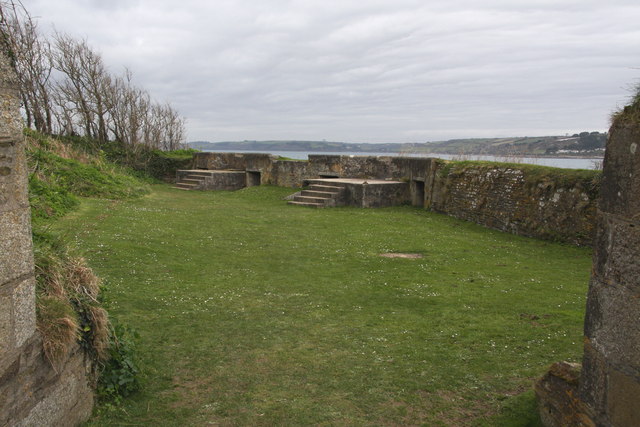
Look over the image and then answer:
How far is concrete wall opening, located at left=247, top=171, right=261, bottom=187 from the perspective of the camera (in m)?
24.1

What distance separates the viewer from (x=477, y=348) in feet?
17.9

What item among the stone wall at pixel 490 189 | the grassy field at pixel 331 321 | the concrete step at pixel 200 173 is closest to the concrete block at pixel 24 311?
the grassy field at pixel 331 321

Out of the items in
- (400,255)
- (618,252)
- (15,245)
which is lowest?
(400,255)

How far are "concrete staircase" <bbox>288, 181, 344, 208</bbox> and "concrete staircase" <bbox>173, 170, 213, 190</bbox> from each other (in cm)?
661

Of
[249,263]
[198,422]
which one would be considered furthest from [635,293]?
[249,263]

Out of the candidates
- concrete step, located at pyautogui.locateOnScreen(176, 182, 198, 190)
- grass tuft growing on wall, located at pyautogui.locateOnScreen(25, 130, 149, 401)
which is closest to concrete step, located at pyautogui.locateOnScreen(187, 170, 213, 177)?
concrete step, located at pyautogui.locateOnScreen(176, 182, 198, 190)

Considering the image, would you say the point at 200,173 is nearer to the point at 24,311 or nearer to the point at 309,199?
the point at 309,199

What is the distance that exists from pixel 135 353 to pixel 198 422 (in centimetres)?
107

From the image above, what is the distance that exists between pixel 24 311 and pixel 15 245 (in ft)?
1.44

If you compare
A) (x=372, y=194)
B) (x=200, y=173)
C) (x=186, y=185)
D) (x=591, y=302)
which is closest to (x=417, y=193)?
(x=372, y=194)

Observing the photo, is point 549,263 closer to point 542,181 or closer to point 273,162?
point 542,181

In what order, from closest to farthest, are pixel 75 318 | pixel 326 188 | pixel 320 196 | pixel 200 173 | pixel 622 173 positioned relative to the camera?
pixel 622 173 < pixel 75 318 < pixel 320 196 < pixel 326 188 < pixel 200 173

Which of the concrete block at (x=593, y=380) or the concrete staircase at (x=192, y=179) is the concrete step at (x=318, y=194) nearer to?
the concrete staircase at (x=192, y=179)

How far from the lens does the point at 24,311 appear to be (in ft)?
10.8
